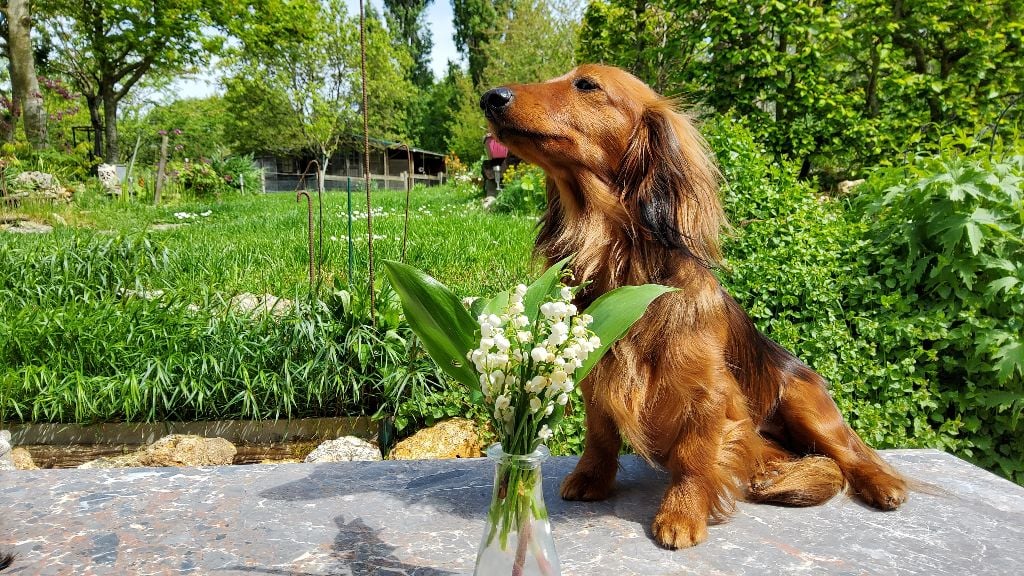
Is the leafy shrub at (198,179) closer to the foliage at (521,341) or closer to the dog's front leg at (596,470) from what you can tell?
the dog's front leg at (596,470)

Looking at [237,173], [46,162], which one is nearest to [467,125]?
[237,173]

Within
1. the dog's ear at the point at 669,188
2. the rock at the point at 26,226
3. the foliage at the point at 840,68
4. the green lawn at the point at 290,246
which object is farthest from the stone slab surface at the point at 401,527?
the rock at the point at 26,226

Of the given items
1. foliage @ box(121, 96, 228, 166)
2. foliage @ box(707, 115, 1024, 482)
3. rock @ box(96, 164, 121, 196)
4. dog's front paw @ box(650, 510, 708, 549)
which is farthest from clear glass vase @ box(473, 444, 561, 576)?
foliage @ box(121, 96, 228, 166)

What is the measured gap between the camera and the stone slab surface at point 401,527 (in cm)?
154

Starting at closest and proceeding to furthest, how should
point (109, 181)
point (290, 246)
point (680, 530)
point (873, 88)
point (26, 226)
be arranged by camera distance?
point (680, 530) < point (290, 246) < point (873, 88) < point (26, 226) < point (109, 181)

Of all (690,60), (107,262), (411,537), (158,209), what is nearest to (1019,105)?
(690,60)

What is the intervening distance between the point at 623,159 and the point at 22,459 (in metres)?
3.29

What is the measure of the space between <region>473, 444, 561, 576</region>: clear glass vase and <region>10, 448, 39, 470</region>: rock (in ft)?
9.92

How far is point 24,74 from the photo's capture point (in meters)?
12.9

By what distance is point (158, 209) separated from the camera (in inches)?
388

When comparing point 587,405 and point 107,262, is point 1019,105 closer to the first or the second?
point 587,405

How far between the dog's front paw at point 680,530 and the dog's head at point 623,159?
2.17 ft

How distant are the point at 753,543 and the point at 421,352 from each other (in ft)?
7.51

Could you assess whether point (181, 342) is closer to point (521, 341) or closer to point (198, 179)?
point (521, 341)
